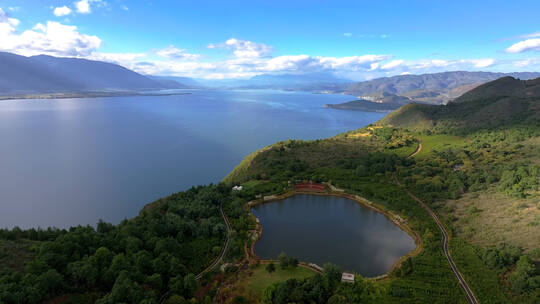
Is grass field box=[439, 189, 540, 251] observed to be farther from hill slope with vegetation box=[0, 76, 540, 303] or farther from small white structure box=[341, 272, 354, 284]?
small white structure box=[341, 272, 354, 284]

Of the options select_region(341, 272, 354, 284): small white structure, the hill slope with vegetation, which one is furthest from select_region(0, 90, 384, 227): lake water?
select_region(341, 272, 354, 284): small white structure

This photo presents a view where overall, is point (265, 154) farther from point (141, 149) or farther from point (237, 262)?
point (141, 149)

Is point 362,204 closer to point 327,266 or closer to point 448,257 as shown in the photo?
point 448,257

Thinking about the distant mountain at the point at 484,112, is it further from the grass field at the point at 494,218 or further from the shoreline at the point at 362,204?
the shoreline at the point at 362,204

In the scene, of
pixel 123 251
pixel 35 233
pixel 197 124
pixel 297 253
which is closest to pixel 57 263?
pixel 123 251

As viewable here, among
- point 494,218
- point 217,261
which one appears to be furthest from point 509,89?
point 217,261
